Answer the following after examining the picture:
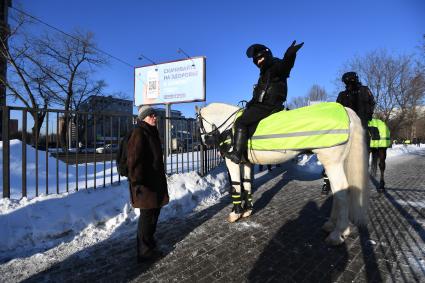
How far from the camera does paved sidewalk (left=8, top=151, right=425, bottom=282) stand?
3.02 metres

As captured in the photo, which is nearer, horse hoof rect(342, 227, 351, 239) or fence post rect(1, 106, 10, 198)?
horse hoof rect(342, 227, 351, 239)

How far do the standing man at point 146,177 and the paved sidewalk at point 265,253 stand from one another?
288 millimetres

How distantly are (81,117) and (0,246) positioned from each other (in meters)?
3.07

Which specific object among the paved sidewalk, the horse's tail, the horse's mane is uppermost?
the horse's mane

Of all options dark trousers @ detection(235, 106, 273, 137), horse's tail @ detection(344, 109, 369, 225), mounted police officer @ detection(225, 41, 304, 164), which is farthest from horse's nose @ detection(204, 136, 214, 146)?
horse's tail @ detection(344, 109, 369, 225)

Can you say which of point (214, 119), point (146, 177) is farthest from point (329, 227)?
point (146, 177)

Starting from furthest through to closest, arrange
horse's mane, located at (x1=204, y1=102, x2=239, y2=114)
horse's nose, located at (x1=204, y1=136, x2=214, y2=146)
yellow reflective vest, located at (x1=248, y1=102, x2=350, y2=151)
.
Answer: horse's nose, located at (x1=204, y1=136, x2=214, y2=146), horse's mane, located at (x1=204, y1=102, x2=239, y2=114), yellow reflective vest, located at (x1=248, y1=102, x2=350, y2=151)

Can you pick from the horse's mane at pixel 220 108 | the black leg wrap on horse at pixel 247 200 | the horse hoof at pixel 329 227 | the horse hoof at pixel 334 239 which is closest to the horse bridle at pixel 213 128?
the horse's mane at pixel 220 108

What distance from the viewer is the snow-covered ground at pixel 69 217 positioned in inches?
151

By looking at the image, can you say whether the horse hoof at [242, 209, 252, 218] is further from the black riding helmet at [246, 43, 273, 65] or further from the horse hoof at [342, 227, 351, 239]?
the black riding helmet at [246, 43, 273, 65]

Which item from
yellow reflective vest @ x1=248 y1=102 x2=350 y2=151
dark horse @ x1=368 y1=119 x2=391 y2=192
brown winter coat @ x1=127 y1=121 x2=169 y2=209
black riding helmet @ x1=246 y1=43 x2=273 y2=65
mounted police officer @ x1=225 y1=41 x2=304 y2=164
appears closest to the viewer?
brown winter coat @ x1=127 y1=121 x2=169 y2=209

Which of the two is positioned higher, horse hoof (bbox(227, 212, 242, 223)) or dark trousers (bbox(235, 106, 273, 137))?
dark trousers (bbox(235, 106, 273, 137))

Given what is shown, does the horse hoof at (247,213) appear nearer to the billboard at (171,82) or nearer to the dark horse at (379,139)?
the dark horse at (379,139)

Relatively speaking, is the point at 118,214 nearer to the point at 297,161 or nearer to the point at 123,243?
the point at 123,243
